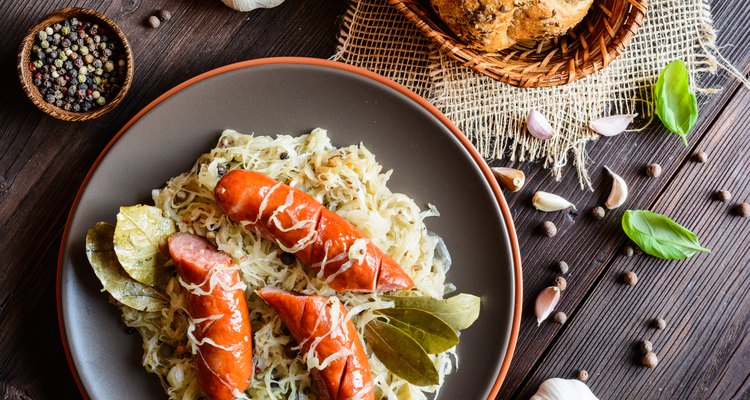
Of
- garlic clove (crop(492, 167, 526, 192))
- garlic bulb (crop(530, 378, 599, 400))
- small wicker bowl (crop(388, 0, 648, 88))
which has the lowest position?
garlic bulb (crop(530, 378, 599, 400))

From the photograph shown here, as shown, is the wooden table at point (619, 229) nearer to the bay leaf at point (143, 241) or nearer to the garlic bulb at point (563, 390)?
the garlic bulb at point (563, 390)

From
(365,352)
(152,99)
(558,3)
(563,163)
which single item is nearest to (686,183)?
(563,163)

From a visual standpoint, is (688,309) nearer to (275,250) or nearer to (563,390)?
(563,390)

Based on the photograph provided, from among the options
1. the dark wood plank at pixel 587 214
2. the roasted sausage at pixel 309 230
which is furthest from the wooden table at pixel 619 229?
the roasted sausage at pixel 309 230

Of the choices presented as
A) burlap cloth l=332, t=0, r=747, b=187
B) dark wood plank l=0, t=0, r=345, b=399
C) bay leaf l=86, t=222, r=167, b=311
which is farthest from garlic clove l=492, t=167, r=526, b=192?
bay leaf l=86, t=222, r=167, b=311

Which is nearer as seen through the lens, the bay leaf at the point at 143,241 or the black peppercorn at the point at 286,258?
the bay leaf at the point at 143,241

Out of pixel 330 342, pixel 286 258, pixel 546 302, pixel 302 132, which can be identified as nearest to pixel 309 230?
pixel 286 258

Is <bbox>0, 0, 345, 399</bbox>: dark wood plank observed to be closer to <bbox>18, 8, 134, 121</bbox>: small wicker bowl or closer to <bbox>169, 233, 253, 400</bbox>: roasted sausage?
<bbox>18, 8, 134, 121</bbox>: small wicker bowl
